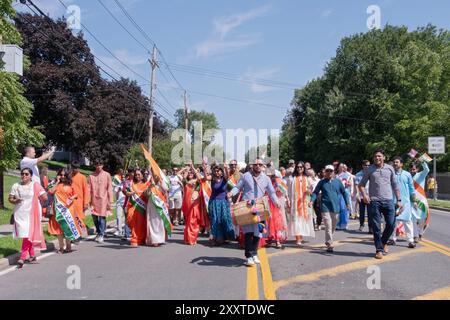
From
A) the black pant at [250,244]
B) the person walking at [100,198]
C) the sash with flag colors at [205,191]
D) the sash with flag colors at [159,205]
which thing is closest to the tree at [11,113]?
the person walking at [100,198]

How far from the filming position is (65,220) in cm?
1019

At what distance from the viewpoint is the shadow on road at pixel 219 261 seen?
28.9ft

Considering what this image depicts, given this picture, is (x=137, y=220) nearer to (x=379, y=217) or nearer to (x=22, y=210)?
(x=22, y=210)

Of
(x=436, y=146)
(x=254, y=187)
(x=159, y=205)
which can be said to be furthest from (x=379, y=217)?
(x=436, y=146)

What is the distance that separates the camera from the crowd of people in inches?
357

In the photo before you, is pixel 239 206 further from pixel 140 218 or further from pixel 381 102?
pixel 381 102

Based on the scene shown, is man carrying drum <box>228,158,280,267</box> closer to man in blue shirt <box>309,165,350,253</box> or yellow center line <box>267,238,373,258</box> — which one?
yellow center line <box>267,238,373,258</box>

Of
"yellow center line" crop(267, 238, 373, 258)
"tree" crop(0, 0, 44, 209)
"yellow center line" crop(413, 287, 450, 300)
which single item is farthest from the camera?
"tree" crop(0, 0, 44, 209)

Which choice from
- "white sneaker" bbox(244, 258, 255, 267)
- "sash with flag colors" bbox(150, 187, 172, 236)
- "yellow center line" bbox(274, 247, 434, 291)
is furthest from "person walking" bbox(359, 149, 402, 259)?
"sash with flag colors" bbox(150, 187, 172, 236)

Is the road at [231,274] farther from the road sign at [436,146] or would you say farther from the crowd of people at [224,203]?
the road sign at [436,146]

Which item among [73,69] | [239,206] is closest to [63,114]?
[73,69]

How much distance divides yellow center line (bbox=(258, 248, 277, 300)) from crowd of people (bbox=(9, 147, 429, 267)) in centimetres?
25

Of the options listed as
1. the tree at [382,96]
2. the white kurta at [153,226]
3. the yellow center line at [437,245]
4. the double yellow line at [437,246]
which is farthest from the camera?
the tree at [382,96]

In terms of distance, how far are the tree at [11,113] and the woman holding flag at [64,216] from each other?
18.0ft
